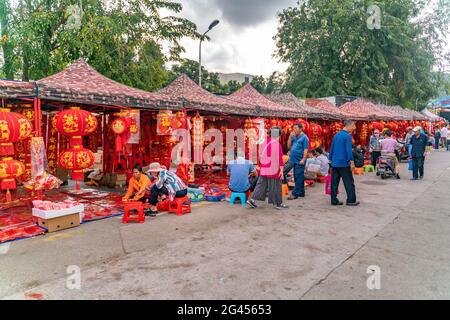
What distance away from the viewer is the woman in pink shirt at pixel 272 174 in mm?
6625

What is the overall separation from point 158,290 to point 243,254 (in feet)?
4.33

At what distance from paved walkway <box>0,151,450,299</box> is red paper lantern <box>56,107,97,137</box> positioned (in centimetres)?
168

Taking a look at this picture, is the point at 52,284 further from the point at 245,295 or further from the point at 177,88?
the point at 177,88

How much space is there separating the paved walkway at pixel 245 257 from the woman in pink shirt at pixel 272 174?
37 centimetres

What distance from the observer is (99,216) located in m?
6.05

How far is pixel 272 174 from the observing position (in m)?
6.64

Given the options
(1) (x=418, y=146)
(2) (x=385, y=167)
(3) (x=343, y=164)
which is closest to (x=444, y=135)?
(2) (x=385, y=167)

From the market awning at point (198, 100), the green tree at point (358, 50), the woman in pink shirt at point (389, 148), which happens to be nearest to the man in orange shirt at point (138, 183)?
the market awning at point (198, 100)

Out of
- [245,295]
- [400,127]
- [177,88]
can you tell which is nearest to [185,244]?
[245,295]

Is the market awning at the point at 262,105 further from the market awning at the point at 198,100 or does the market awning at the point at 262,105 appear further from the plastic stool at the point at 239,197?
the plastic stool at the point at 239,197

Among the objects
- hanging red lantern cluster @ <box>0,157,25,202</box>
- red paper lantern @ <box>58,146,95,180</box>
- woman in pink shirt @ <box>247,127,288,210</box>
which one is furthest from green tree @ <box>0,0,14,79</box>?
woman in pink shirt @ <box>247,127,288,210</box>

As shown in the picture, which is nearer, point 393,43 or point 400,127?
point 400,127

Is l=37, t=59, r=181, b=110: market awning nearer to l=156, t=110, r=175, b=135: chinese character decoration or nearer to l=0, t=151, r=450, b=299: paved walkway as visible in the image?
l=156, t=110, r=175, b=135: chinese character decoration

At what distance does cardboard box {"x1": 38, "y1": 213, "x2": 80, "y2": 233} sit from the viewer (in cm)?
509
